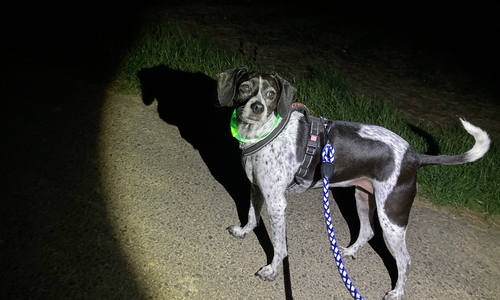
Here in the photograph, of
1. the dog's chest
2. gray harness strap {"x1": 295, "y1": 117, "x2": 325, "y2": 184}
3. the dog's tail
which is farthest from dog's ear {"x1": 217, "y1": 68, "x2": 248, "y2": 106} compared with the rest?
the dog's tail

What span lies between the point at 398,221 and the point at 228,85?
1836mm

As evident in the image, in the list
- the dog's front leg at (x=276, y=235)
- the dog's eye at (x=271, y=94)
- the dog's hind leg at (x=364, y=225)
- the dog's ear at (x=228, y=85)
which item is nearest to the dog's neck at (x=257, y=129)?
the dog's eye at (x=271, y=94)

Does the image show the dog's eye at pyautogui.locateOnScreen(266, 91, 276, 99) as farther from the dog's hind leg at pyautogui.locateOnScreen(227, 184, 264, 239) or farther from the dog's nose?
the dog's hind leg at pyautogui.locateOnScreen(227, 184, 264, 239)

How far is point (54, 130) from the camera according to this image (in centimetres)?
473

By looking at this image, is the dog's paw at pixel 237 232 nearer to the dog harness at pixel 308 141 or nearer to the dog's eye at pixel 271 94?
the dog harness at pixel 308 141

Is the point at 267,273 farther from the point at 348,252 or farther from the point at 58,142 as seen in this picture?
the point at 58,142

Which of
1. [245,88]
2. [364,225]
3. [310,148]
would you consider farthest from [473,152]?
[245,88]

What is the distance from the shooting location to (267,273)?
3561mm

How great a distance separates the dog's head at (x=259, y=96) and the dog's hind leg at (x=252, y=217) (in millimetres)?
779

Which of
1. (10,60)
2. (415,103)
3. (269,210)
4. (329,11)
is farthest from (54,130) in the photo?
(329,11)

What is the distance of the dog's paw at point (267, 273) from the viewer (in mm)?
3551

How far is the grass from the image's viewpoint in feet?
16.1

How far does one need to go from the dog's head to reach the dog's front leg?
2.31ft

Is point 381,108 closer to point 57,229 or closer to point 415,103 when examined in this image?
point 415,103
